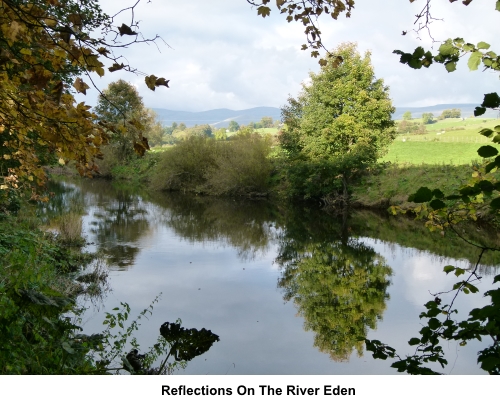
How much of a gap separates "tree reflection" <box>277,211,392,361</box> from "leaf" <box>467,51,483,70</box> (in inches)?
175

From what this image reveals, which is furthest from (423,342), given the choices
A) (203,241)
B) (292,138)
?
(292,138)

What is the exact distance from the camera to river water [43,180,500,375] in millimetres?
7527

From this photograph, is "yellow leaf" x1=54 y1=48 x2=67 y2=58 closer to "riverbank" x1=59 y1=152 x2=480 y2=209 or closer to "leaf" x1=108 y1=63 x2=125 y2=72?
"leaf" x1=108 y1=63 x2=125 y2=72

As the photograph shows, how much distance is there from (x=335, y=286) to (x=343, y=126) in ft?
54.7

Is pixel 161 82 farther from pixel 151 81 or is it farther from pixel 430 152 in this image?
pixel 430 152

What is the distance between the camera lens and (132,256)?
13.7 m

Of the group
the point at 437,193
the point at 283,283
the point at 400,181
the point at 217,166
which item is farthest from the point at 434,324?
the point at 217,166

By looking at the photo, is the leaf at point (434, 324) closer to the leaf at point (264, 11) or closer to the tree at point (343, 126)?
the leaf at point (264, 11)

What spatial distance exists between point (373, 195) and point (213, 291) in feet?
50.6

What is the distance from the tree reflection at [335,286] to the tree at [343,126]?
349 inches

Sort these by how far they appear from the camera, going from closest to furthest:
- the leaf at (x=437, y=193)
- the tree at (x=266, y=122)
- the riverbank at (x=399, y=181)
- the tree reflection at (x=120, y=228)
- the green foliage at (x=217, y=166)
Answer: the leaf at (x=437, y=193)
the tree reflection at (x=120, y=228)
the riverbank at (x=399, y=181)
the green foliage at (x=217, y=166)
the tree at (x=266, y=122)

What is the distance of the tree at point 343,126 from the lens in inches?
1009

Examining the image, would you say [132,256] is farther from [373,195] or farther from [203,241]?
[373,195]

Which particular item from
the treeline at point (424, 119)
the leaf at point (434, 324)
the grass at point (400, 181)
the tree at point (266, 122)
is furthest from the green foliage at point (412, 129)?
the leaf at point (434, 324)
